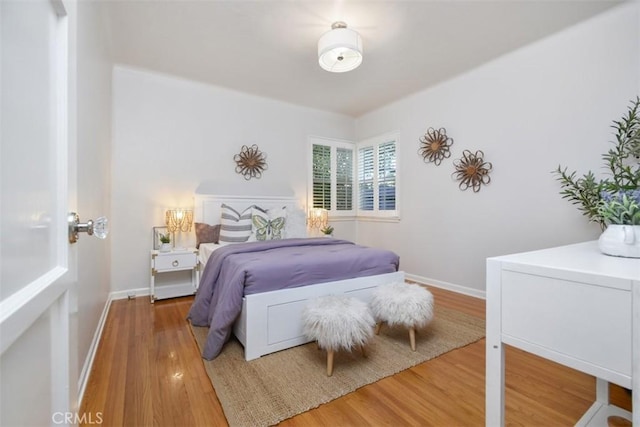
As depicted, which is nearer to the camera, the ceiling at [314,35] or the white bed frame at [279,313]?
the white bed frame at [279,313]

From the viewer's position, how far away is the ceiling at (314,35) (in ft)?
7.40

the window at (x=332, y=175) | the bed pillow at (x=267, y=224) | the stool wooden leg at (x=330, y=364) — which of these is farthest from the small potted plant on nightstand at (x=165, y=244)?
the stool wooden leg at (x=330, y=364)

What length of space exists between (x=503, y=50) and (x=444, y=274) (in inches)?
99.3

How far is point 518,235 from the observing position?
9.38 ft

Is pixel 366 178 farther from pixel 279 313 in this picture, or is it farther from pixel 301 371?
pixel 301 371

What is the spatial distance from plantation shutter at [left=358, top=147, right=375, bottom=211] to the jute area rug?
2.63 meters

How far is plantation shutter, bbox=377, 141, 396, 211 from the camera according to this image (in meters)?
4.25

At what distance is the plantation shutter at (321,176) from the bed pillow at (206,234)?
1.64 metres

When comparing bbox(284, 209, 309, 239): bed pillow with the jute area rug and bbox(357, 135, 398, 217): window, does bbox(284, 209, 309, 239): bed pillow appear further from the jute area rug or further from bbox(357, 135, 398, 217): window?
the jute area rug

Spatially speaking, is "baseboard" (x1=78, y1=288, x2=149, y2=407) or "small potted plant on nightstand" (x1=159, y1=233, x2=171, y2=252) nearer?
"baseboard" (x1=78, y1=288, x2=149, y2=407)

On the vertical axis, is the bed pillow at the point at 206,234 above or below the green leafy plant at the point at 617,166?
below

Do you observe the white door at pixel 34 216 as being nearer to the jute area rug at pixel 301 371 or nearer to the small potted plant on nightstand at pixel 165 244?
the jute area rug at pixel 301 371

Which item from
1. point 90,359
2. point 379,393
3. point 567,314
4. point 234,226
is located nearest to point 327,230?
point 234,226

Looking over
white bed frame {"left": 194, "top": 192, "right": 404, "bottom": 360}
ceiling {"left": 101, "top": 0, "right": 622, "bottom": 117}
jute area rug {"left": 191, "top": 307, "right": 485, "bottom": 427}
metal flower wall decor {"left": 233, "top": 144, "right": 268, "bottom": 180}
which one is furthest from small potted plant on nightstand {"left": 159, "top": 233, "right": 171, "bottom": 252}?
ceiling {"left": 101, "top": 0, "right": 622, "bottom": 117}
